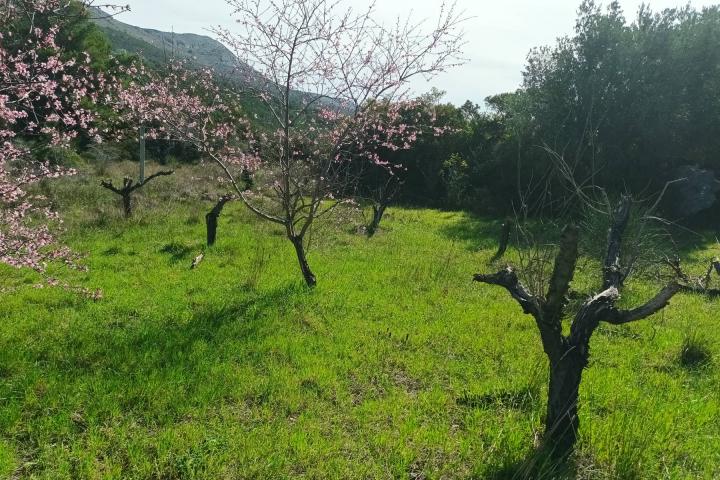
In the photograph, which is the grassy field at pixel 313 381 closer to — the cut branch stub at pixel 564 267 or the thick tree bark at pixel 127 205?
the cut branch stub at pixel 564 267

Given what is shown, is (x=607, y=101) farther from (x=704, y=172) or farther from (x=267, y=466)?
(x=267, y=466)

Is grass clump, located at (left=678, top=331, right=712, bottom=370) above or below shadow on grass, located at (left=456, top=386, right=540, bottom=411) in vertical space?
above

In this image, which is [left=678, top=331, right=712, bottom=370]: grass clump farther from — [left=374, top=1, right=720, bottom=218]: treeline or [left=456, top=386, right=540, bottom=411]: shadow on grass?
[left=374, top=1, right=720, bottom=218]: treeline

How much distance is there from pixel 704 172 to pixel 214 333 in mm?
23244

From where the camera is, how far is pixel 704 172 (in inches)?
824

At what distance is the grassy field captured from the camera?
4355 millimetres

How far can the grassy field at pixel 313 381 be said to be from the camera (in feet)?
14.3

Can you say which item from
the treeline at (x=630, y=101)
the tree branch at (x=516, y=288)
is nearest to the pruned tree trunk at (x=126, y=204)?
the treeline at (x=630, y=101)

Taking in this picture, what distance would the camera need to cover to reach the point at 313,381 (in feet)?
19.1

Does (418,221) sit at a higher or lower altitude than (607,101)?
lower

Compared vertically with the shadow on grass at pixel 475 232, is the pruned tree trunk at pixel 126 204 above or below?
below

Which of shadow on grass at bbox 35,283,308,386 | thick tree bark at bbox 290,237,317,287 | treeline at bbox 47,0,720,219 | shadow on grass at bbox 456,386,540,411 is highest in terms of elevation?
treeline at bbox 47,0,720,219

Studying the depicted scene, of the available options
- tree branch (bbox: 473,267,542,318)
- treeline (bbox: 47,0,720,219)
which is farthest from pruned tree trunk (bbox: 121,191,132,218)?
tree branch (bbox: 473,267,542,318)

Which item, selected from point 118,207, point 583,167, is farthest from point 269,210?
point 583,167
